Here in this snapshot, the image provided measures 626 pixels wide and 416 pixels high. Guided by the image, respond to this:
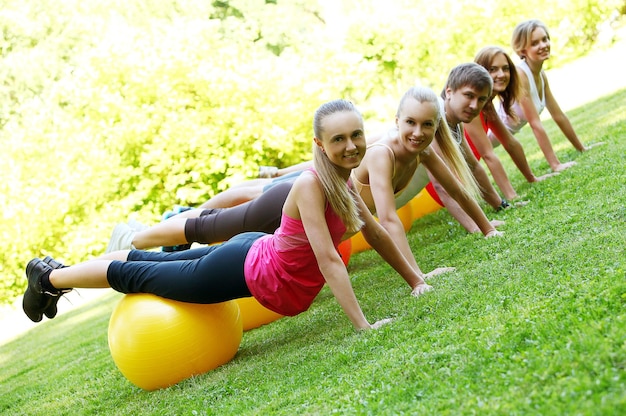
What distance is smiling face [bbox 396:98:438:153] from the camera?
473 cm

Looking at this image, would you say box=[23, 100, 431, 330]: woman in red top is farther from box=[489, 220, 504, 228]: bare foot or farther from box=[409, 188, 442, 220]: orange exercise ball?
box=[409, 188, 442, 220]: orange exercise ball

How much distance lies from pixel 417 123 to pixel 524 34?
314 cm

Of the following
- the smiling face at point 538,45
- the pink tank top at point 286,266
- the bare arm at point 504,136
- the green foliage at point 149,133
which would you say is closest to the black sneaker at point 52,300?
the pink tank top at point 286,266

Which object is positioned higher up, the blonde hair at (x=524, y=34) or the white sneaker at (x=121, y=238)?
the blonde hair at (x=524, y=34)

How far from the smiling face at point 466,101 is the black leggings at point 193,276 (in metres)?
2.22

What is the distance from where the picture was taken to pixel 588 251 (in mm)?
3811

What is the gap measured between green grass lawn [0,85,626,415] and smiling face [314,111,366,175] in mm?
1014

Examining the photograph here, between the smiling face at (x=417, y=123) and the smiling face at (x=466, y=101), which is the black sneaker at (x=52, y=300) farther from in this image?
the smiling face at (x=466, y=101)

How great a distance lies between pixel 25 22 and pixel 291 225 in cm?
2195

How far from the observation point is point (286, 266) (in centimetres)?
429

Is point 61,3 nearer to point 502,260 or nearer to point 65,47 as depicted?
point 65,47

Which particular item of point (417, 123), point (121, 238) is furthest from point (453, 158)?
point (121, 238)

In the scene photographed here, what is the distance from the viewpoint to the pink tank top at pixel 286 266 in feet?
13.9

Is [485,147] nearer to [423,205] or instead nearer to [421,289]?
[423,205]
